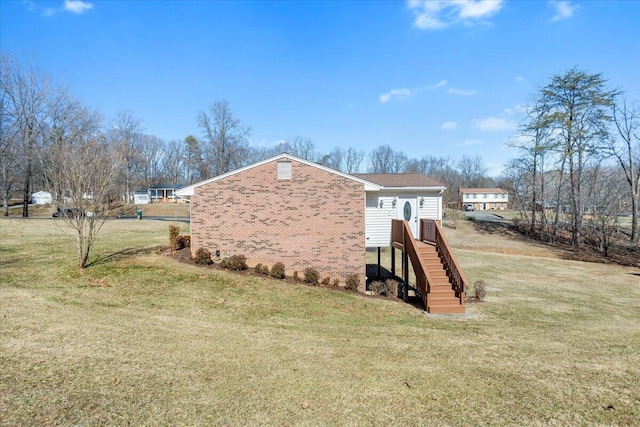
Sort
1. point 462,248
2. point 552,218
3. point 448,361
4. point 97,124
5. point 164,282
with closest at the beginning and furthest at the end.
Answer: point 448,361 < point 164,282 < point 462,248 < point 552,218 < point 97,124

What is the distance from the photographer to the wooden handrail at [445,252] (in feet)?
36.3

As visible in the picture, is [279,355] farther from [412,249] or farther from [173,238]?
[173,238]

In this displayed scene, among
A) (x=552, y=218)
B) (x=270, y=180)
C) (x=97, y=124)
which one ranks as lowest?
(x=552, y=218)

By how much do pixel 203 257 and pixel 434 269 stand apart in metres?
8.44

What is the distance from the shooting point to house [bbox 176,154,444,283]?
44.9 feet

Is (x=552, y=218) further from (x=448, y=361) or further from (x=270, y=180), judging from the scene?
(x=448, y=361)

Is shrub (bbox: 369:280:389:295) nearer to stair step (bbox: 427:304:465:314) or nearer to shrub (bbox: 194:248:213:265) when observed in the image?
stair step (bbox: 427:304:465:314)

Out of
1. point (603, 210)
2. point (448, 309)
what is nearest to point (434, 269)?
point (448, 309)

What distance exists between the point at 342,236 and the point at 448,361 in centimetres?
748

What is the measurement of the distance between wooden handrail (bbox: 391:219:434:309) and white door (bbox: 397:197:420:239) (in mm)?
780

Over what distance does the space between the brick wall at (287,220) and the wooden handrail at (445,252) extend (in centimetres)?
278

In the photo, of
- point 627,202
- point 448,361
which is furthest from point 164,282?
point 627,202

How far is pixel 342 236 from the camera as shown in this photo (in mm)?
13727

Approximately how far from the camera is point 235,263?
42.7 feet
